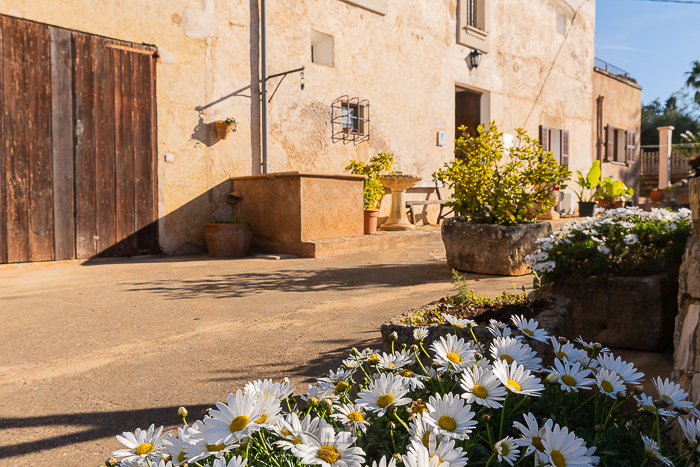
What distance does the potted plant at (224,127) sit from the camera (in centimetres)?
682

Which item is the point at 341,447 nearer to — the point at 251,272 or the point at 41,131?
the point at 251,272

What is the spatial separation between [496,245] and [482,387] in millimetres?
3805

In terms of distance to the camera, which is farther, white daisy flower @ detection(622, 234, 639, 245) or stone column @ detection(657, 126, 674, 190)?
stone column @ detection(657, 126, 674, 190)

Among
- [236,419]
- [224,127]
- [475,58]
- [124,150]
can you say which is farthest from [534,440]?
[475,58]

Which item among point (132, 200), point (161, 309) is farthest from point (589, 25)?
point (161, 309)

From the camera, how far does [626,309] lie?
2.37 metres

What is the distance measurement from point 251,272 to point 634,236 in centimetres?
350

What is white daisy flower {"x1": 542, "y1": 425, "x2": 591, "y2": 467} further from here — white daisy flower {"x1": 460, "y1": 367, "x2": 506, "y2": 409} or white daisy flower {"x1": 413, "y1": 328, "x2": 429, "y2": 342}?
white daisy flower {"x1": 413, "y1": 328, "x2": 429, "y2": 342}

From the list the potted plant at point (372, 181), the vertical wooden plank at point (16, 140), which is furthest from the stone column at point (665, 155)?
the vertical wooden plank at point (16, 140)

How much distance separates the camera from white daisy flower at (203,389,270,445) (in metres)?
0.67

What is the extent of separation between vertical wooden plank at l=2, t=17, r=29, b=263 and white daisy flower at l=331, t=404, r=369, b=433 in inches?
237

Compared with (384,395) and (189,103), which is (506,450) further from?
(189,103)

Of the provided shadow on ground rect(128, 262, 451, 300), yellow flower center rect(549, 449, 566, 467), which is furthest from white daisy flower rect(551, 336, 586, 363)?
shadow on ground rect(128, 262, 451, 300)

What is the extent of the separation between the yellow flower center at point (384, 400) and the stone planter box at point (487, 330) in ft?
2.64
